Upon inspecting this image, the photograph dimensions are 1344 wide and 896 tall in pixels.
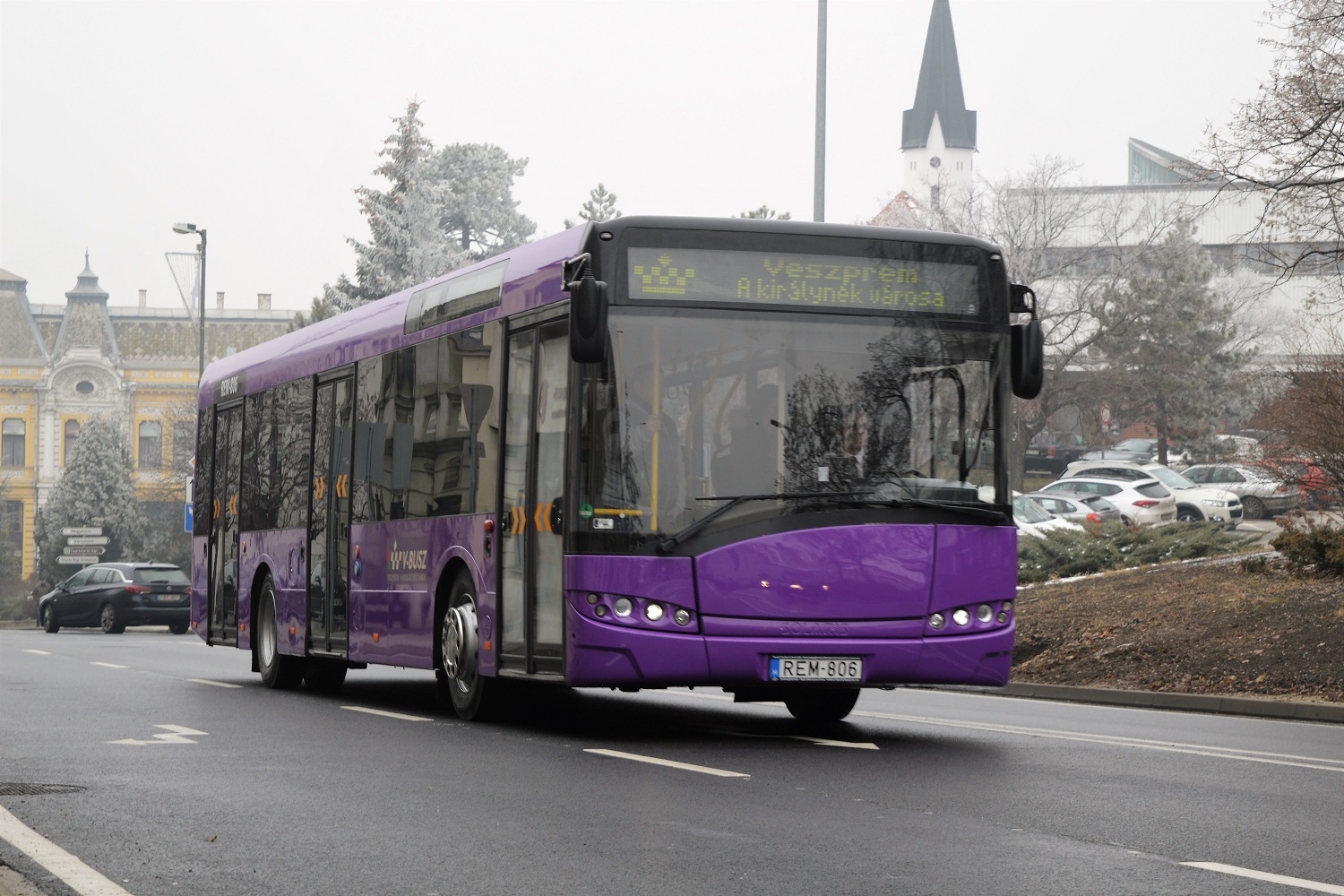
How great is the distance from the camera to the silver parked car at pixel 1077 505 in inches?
1710

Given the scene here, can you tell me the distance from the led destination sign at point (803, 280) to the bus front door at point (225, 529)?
900 cm

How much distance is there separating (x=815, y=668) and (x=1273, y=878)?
4.97 metres

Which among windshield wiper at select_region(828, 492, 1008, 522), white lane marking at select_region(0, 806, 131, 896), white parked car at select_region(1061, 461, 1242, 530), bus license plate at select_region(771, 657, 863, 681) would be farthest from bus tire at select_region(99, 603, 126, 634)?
white lane marking at select_region(0, 806, 131, 896)

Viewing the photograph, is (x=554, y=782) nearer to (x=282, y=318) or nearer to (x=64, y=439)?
(x=64, y=439)

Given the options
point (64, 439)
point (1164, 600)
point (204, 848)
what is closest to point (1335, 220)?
point (1164, 600)

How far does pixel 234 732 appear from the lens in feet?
42.2

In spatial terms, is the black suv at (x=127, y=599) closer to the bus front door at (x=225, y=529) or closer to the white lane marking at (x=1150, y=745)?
Result: the bus front door at (x=225, y=529)

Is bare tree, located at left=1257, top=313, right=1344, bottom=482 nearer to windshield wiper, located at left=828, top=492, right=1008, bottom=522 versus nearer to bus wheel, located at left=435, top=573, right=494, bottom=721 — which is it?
windshield wiper, located at left=828, top=492, right=1008, bottom=522

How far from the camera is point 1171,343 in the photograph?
208ft

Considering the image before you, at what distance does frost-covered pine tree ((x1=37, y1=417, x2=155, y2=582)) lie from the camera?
86.9 m

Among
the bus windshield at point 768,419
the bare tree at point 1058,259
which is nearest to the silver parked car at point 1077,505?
the bare tree at point 1058,259

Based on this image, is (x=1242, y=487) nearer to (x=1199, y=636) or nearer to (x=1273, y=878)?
(x=1199, y=636)

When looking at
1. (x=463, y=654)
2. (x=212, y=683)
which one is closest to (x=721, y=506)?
(x=463, y=654)

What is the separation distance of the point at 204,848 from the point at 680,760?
3.67m
